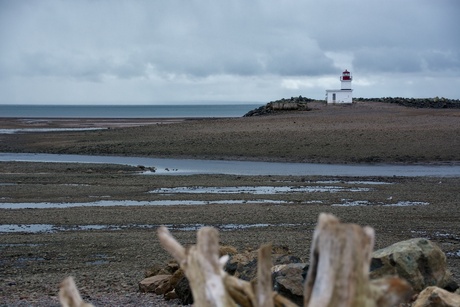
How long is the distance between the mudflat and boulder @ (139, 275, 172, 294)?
10.4 inches

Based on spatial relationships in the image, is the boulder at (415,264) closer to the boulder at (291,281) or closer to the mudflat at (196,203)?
the boulder at (291,281)

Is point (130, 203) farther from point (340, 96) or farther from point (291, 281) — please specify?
point (340, 96)

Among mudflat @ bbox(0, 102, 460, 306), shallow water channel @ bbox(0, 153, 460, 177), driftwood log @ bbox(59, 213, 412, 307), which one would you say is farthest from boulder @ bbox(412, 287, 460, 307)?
shallow water channel @ bbox(0, 153, 460, 177)

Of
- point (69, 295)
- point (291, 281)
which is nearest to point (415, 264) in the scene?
point (291, 281)

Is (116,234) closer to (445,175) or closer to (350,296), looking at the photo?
(350,296)

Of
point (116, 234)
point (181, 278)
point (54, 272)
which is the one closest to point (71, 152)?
point (116, 234)

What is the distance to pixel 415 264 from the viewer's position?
8859 millimetres

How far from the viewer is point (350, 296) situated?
3744mm

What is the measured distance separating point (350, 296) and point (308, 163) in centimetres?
3208

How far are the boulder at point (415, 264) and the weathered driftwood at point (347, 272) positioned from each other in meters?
4.85

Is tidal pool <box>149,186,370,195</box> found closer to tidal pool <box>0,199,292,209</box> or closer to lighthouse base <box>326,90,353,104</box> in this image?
tidal pool <box>0,199,292,209</box>

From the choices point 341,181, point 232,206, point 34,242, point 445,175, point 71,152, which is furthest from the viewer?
point 71,152

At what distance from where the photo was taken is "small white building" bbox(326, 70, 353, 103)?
6612 centimetres

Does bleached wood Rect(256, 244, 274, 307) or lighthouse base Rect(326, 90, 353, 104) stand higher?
lighthouse base Rect(326, 90, 353, 104)
